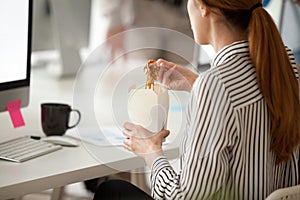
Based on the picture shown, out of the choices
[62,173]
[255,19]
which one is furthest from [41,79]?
[255,19]

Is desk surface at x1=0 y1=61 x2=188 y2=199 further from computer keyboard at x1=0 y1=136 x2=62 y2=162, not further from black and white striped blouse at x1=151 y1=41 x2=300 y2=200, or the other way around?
black and white striped blouse at x1=151 y1=41 x2=300 y2=200

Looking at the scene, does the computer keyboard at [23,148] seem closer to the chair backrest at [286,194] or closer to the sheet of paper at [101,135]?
the sheet of paper at [101,135]

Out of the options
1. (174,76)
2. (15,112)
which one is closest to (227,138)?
(174,76)

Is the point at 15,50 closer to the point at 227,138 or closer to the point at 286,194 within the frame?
the point at 227,138

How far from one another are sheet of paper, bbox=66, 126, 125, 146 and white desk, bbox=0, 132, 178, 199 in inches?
1.2

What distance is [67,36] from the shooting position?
5.08 m

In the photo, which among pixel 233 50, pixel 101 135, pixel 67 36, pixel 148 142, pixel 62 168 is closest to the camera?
pixel 233 50

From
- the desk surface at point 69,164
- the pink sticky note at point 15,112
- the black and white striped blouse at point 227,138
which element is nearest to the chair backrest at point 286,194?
the black and white striped blouse at point 227,138

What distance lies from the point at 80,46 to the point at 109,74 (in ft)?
12.4

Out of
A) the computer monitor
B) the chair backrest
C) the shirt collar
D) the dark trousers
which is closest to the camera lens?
the chair backrest

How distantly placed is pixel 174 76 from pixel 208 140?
0.41 metres

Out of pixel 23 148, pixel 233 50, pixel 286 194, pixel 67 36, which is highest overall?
pixel 233 50

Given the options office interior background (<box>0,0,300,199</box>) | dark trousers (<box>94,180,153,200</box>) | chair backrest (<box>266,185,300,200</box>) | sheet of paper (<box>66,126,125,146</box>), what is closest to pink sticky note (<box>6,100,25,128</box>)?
sheet of paper (<box>66,126,125,146</box>)

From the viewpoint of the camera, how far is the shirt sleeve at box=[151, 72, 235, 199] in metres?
1.40
